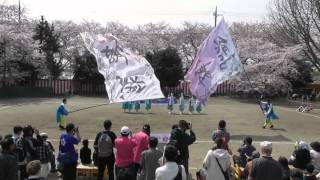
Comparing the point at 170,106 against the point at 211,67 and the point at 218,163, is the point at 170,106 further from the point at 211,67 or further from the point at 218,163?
the point at 218,163

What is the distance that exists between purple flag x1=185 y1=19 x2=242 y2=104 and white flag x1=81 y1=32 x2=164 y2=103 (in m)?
2.71

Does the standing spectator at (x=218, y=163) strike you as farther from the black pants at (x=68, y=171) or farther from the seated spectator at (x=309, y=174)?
the black pants at (x=68, y=171)

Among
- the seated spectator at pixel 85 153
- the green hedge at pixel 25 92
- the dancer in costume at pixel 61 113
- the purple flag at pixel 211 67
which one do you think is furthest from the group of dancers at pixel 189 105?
the green hedge at pixel 25 92

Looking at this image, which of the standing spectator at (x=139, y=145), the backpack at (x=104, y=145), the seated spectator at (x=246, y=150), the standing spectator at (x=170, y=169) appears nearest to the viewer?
the standing spectator at (x=170, y=169)

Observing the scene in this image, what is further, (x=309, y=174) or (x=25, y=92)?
(x=25, y=92)

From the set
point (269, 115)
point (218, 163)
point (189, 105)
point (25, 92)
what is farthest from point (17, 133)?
point (25, 92)

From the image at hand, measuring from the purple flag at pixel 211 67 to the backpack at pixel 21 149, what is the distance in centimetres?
592

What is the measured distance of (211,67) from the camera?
1503 cm

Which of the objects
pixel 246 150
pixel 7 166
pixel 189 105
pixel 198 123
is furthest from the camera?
pixel 189 105

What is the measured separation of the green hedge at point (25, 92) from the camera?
44022mm

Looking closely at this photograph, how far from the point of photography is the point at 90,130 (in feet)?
71.7

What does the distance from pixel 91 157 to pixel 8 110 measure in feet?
60.6

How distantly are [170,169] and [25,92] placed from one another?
40239 millimetres

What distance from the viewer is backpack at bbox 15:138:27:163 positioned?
10.1 m
